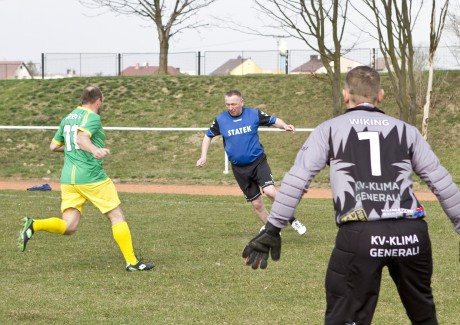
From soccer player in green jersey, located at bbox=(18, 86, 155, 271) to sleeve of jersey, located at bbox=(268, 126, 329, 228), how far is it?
422 cm

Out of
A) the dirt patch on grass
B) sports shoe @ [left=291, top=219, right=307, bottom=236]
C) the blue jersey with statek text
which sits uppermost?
the blue jersey with statek text

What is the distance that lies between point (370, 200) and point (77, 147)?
4.89 metres

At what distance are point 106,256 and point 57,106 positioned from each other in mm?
24749

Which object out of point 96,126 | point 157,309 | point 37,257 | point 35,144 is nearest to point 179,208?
point 37,257

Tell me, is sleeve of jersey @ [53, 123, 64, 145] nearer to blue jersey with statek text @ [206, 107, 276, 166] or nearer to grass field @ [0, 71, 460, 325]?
grass field @ [0, 71, 460, 325]

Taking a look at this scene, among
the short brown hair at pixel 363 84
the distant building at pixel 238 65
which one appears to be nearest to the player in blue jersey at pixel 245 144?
the short brown hair at pixel 363 84

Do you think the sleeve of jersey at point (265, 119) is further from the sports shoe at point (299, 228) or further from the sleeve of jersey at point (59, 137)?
the sleeve of jersey at point (59, 137)

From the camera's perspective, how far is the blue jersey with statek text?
1091cm

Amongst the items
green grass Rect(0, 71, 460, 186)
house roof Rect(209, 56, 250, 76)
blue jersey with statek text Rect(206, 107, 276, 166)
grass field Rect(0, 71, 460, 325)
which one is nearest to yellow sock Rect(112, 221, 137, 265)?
grass field Rect(0, 71, 460, 325)

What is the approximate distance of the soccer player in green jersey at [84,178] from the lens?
8.79m

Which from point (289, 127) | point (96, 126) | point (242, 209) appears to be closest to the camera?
point (96, 126)

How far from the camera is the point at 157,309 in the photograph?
23.8 feet

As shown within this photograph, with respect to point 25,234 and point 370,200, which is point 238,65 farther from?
point 370,200

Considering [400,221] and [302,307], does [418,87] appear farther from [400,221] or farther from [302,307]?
[400,221]
